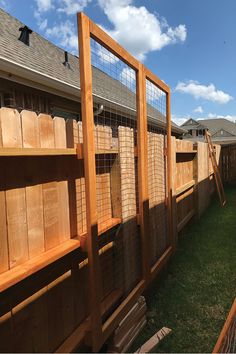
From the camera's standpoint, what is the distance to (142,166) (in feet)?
9.75

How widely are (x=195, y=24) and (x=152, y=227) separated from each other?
12502 mm

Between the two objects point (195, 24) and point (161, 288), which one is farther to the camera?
point (195, 24)

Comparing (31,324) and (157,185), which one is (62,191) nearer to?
(31,324)

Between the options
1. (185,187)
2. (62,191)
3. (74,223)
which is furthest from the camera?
(185,187)

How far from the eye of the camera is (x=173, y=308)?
2996 mm

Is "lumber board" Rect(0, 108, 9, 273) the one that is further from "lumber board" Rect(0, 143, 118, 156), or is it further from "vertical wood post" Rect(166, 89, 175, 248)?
"vertical wood post" Rect(166, 89, 175, 248)

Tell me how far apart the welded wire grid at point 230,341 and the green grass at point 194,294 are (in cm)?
105

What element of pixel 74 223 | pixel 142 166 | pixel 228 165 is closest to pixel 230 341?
pixel 74 223

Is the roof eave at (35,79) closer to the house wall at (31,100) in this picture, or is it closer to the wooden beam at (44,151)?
the house wall at (31,100)

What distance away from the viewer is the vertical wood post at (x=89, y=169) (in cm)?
200

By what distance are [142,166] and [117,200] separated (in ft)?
1.67

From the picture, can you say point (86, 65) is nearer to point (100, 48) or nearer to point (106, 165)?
point (100, 48)

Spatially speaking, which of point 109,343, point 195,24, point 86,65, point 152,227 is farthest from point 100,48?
point 195,24

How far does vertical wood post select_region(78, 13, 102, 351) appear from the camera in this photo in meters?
2.00
